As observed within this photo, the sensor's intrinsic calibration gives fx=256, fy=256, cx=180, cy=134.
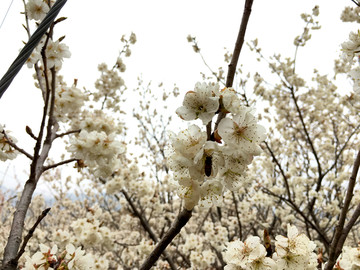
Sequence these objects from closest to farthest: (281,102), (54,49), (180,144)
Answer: (180,144)
(54,49)
(281,102)

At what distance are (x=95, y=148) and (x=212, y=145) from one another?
4.71 feet

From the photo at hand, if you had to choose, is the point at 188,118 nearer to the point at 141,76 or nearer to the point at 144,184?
the point at 144,184

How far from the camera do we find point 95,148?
2.02 meters

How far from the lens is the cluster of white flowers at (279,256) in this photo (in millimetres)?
1226

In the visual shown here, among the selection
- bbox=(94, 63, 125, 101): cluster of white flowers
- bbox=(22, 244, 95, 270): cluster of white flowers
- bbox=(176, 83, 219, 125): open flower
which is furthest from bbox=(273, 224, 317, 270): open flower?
bbox=(94, 63, 125, 101): cluster of white flowers

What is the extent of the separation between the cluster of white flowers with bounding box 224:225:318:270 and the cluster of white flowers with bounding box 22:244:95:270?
901mm

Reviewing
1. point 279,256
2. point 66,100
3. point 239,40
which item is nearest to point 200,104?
point 239,40

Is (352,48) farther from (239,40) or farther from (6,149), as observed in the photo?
(6,149)

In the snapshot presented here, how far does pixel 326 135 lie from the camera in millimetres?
8695

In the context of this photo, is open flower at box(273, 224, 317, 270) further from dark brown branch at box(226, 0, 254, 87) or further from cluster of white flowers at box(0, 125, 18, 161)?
cluster of white flowers at box(0, 125, 18, 161)

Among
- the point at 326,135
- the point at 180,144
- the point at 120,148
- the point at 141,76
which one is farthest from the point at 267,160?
the point at 180,144

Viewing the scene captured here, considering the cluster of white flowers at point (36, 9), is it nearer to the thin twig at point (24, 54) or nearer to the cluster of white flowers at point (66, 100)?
the cluster of white flowers at point (66, 100)

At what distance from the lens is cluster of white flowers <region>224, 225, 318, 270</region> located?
4.02 feet

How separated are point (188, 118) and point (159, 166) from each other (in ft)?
27.2
